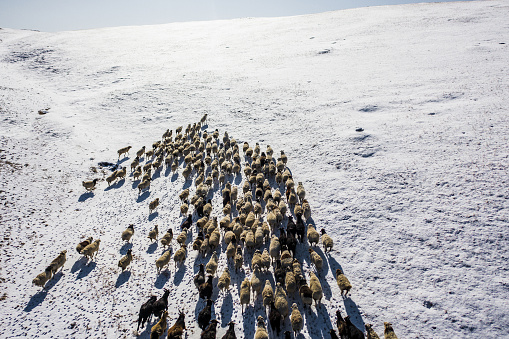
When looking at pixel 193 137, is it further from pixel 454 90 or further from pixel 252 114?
pixel 454 90

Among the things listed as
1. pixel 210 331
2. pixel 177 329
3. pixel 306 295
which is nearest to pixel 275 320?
pixel 306 295

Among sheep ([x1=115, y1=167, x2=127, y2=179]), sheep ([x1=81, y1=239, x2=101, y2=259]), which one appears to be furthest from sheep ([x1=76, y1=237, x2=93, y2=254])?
sheep ([x1=115, y1=167, x2=127, y2=179])

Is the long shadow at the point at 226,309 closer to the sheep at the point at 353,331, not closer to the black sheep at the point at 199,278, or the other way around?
the black sheep at the point at 199,278

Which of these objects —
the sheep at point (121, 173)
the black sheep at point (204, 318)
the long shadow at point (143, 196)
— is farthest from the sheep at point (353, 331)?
the sheep at point (121, 173)

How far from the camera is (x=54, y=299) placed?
13.8m

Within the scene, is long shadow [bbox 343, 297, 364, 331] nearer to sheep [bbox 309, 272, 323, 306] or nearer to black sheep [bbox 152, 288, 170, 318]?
sheep [bbox 309, 272, 323, 306]

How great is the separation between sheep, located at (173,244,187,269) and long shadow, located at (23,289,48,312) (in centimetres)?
685

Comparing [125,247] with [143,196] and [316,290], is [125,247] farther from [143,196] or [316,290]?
[316,290]

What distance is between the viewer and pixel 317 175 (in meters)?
22.3

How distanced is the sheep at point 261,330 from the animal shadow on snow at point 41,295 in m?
11.5

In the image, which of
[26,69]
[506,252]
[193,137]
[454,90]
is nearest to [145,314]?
[506,252]

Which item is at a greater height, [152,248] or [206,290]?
[152,248]

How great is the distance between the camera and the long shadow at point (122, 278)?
14.5 metres

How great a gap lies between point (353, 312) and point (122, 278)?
12.4 metres
